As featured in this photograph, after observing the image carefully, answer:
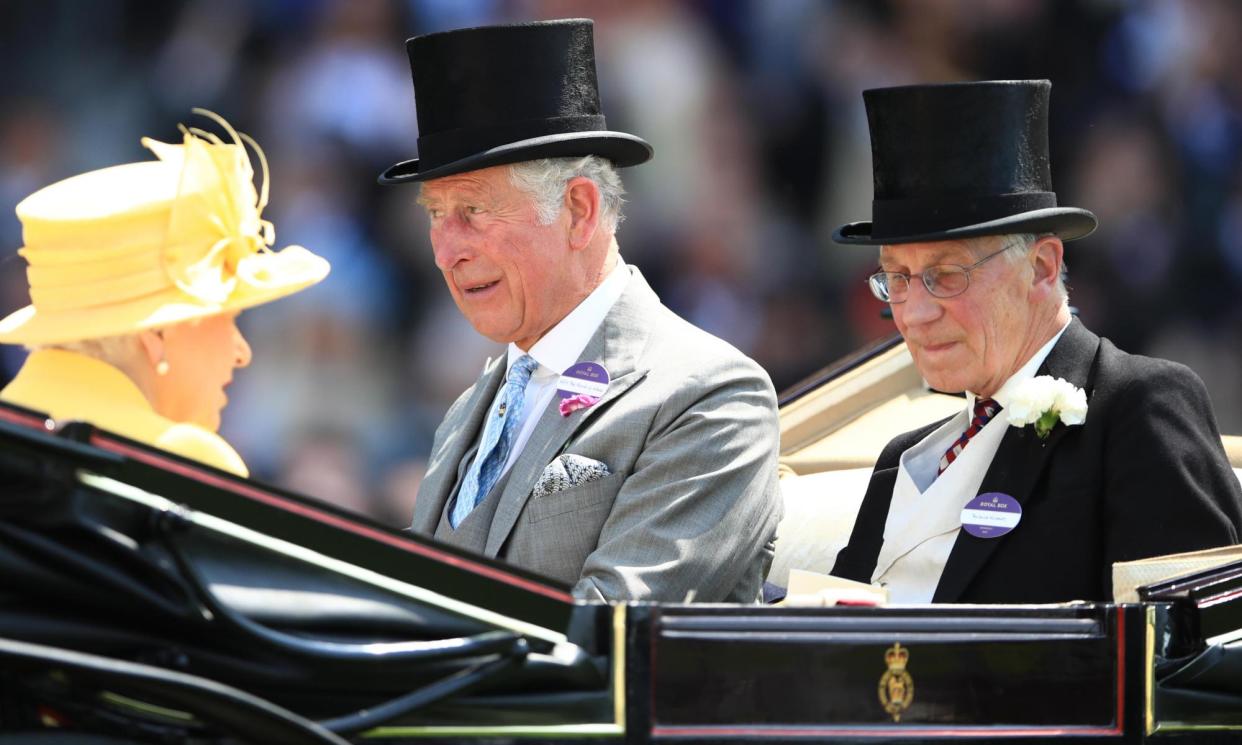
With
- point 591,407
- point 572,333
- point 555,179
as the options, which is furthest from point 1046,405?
point 555,179

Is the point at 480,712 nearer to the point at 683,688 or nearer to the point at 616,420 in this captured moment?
the point at 683,688

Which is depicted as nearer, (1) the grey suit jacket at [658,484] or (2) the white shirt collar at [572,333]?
(1) the grey suit jacket at [658,484]

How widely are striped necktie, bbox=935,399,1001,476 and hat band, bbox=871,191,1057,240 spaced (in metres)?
0.32

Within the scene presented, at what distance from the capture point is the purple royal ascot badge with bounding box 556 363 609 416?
115 inches

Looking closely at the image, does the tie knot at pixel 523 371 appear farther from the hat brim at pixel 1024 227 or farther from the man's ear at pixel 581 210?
the hat brim at pixel 1024 227

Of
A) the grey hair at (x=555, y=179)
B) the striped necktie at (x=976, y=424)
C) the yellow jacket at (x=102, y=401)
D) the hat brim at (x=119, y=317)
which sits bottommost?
the striped necktie at (x=976, y=424)

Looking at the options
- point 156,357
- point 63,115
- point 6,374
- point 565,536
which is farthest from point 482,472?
point 63,115

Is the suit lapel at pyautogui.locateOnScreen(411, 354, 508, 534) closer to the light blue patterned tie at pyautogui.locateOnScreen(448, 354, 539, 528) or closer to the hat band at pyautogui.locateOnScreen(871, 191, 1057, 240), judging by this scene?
the light blue patterned tie at pyautogui.locateOnScreen(448, 354, 539, 528)

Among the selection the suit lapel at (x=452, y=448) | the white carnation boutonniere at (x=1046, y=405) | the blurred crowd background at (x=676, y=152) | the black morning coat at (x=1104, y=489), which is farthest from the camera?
the blurred crowd background at (x=676, y=152)

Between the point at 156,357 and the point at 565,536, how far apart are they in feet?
2.51

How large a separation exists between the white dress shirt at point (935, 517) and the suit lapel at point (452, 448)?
2.53ft

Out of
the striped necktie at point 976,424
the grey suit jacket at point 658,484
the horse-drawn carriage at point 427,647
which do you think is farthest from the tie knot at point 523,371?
the horse-drawn carriage at point 427,647

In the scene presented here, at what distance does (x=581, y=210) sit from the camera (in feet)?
10.2

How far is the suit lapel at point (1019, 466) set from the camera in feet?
9.05
